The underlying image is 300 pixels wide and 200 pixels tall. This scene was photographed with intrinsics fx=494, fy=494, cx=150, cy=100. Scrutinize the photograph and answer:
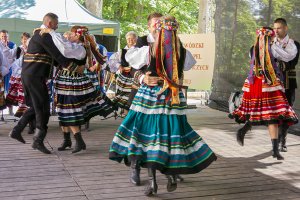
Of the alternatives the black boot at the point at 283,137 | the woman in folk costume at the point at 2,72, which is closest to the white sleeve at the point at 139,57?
the black boot at the point at 283,137

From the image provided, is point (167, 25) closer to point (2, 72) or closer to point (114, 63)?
point (2, 72)

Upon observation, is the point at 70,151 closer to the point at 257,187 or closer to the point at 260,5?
the point at 257,187

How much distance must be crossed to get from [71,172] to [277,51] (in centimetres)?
255

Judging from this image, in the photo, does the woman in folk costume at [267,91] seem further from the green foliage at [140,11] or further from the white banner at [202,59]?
the green foliage at [140,11]

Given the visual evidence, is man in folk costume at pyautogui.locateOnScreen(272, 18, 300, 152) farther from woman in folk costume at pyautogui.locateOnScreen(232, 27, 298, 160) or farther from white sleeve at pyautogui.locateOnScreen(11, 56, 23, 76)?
white sleeve at pyautogui.locateOnScreen(11, 56, 23, 76)

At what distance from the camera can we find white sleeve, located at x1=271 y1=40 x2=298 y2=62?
17.7 feet

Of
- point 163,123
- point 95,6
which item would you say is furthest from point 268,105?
point 95,6

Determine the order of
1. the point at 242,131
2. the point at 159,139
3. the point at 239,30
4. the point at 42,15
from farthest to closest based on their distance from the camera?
the point at 42,15 → the point at 239,30 → the point at 242,131 → the point at 159,139

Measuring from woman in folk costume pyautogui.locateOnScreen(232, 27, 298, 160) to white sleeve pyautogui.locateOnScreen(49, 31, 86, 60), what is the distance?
6.31 feet

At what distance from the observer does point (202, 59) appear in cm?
954

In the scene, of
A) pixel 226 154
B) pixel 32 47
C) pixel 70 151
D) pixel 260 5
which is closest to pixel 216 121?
pixel 260 5

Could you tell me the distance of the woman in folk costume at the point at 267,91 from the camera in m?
5.36

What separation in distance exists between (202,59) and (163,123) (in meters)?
5.82

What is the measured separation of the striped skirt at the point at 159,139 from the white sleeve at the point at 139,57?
0.64 ft
